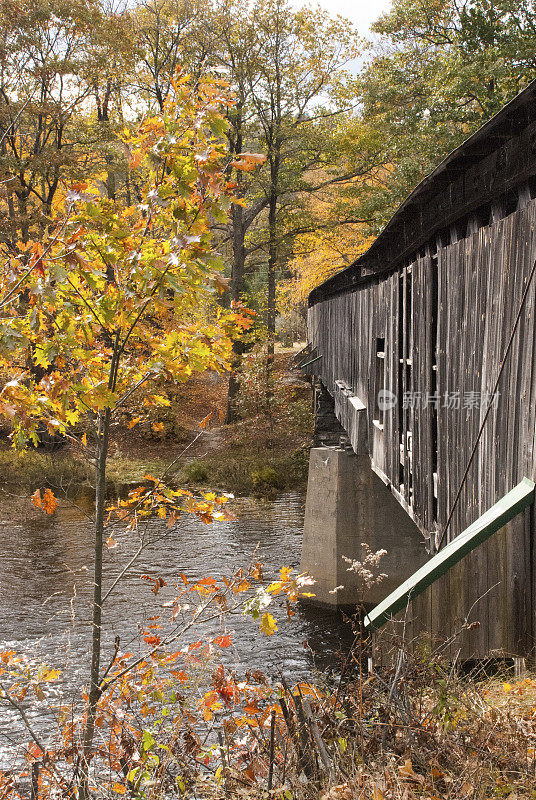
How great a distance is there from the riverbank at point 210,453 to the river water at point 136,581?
1398mm

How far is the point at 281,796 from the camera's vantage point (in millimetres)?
2945

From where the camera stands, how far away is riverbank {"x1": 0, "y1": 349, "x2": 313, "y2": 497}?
19172mm

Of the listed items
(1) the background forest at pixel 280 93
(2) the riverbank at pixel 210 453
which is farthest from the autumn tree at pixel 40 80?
(2) the riverbank at pixel 210 453

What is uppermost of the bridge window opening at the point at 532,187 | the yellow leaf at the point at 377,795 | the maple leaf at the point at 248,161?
the bridge window opening at the point at 532,187

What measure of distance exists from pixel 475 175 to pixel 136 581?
9.05m

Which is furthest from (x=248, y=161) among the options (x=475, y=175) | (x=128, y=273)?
(x=475, y=175)

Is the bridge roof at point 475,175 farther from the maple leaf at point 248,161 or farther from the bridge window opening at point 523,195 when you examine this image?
the maple leaf at point 248,161

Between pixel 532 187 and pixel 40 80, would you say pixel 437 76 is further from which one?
pixel 532 187

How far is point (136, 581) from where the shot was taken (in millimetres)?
12156

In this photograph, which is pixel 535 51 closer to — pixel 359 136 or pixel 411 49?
pixel 411 49

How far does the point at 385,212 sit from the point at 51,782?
63.8 feet

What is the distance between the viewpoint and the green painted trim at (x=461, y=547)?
12.5ft
